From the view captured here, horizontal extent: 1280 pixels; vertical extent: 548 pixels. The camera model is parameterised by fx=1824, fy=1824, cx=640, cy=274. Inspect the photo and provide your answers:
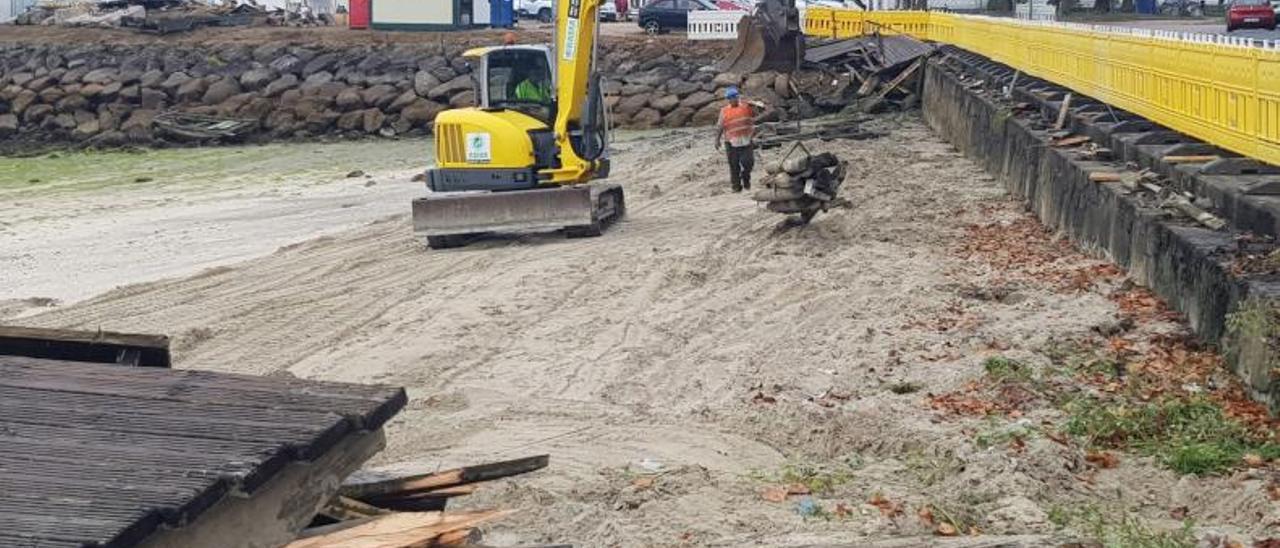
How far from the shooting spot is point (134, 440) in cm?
477

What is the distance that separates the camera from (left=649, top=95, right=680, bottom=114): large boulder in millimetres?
42375

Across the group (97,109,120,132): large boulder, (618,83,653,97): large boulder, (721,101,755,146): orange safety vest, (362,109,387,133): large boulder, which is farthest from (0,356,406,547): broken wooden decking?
(97,109,120,132): large boulder

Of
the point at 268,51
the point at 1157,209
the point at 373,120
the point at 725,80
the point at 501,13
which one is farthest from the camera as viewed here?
the point at 501,13

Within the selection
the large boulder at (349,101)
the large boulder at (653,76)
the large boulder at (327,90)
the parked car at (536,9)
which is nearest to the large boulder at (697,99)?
the large boulder at (653,76)

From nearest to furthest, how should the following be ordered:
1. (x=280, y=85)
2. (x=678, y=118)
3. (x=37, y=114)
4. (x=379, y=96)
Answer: (x=678, y=118)
(x=379, y=96)
(x=37, y=114)
(x=280, y=85)

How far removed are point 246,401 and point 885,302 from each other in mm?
9611

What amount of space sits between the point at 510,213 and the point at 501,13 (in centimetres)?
3923

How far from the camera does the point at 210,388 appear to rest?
209 inches

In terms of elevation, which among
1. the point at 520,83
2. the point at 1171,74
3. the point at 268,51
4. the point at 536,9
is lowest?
the point at 520,83

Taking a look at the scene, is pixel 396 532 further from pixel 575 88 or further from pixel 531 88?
pixel 531 88

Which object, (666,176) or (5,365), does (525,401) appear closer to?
(5,365)

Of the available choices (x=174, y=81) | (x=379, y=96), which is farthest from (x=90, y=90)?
(x=379, y=96)

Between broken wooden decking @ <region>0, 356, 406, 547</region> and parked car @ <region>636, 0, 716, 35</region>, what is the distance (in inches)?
1982

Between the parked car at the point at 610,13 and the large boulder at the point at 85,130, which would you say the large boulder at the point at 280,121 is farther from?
the parked car at the point at 610,13
